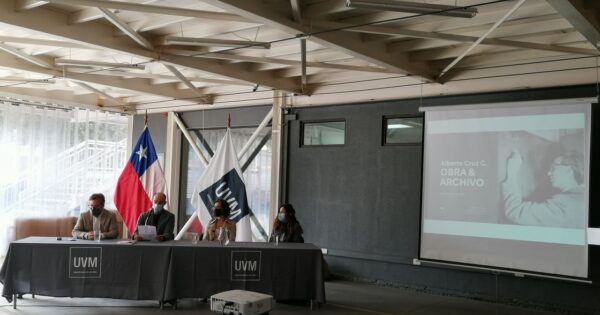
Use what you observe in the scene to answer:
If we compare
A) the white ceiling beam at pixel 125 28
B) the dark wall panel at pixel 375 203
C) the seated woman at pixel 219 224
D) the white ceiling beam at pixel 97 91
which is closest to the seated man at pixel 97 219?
the seated woman at pixel 219 224

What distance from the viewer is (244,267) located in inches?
239

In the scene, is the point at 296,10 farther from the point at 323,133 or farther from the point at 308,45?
the point at 323,133

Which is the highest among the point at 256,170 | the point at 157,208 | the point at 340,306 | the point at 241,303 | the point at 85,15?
the point at 85,15

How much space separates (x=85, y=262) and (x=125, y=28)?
252cm

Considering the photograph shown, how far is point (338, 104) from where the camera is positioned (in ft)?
27.7

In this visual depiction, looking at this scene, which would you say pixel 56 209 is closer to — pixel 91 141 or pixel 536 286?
pixel 91 141

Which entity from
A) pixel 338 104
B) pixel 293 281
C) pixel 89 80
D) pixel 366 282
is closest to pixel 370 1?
pixel 293 281

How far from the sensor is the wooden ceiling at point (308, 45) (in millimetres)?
5273

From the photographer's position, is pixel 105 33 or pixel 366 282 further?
pixel 366 282

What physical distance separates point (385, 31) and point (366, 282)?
3888 millimetres

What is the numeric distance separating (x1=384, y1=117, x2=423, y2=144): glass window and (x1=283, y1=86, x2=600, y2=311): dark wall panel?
0.11 meters

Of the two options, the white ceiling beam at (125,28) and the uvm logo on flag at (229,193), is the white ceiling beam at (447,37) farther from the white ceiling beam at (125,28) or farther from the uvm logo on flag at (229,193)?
the uvm logo on flag at (229,193)

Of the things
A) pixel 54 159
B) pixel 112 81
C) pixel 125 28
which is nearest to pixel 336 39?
pixel 125 28

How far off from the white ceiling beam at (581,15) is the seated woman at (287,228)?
403 cm
